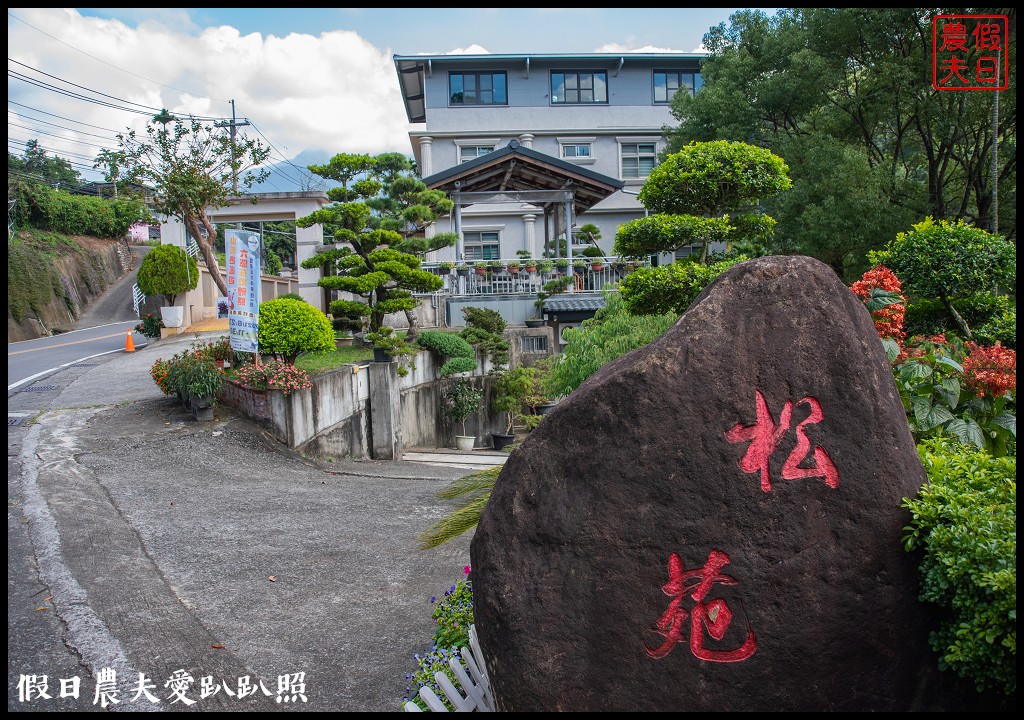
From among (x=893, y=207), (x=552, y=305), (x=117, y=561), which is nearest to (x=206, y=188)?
(x=552, y=305)

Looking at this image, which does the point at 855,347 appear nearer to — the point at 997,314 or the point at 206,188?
the point at 997,314

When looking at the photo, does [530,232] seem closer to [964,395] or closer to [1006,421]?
[964,395]

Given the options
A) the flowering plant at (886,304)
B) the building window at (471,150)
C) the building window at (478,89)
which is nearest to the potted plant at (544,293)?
the building window at (471,150)

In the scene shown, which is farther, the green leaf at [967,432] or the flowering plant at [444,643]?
the green leaf at [967,432]

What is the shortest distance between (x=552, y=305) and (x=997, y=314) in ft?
34.8

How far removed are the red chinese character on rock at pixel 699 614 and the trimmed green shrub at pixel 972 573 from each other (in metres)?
0.77

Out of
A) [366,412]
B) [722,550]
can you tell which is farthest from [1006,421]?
[366,412]

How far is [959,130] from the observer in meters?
15.5

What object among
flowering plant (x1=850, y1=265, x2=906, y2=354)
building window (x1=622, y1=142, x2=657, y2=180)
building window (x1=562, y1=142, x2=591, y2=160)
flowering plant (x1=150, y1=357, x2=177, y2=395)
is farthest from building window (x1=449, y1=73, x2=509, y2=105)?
flowering plant (x1=850, y1=265, x2=906, y2=354)

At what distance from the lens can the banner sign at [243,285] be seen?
9.94m

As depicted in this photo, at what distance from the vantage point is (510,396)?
14344 millimetres

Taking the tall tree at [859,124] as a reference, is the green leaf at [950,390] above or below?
below

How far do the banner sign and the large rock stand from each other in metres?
8.00

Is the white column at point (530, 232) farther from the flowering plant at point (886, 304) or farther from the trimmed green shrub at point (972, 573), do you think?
the trimmed green shrub at point (972, 573)
